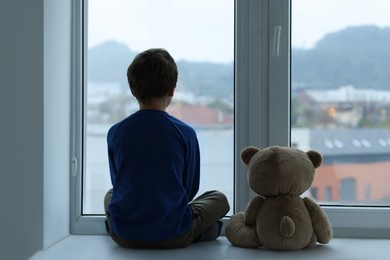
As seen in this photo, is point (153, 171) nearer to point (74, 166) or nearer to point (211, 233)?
point (211, 233)

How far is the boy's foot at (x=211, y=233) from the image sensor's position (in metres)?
1.75

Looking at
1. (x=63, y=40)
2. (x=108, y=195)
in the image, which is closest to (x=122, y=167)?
(x=108, y=195)

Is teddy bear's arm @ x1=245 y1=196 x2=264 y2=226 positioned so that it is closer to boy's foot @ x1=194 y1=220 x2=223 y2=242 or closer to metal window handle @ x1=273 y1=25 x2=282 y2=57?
boy's foot @ x1=194 y1=220 x2=223 y2=242

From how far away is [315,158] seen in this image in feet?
5.56

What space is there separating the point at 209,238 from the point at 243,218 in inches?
4.5

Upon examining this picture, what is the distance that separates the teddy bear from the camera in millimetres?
1609

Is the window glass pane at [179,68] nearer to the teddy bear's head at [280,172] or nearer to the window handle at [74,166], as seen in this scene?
the window handle at [74,166]

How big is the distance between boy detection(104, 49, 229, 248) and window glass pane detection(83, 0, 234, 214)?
24cm

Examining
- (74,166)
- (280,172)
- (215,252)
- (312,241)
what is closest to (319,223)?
(312,241)
